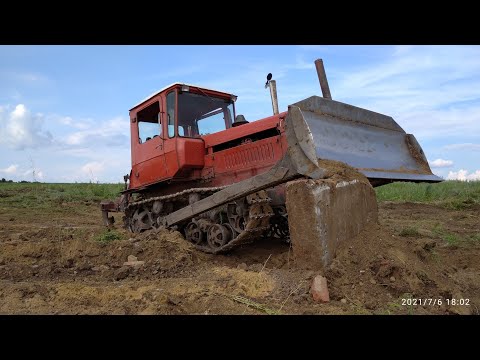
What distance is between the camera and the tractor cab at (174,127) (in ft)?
23.0

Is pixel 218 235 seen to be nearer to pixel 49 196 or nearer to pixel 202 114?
pixel 202 114

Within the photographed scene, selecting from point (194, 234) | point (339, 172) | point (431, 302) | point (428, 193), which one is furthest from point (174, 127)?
point (428, 193)

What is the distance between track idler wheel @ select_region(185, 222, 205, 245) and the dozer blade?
249 cm

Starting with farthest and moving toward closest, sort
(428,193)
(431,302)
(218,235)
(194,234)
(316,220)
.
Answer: (428,193) < (194,234) < (218,235) < (316,220) < (431,302)

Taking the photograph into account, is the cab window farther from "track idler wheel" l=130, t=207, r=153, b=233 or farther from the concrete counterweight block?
the concrete counterweight block

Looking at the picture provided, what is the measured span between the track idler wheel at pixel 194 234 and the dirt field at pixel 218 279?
0.34 meters

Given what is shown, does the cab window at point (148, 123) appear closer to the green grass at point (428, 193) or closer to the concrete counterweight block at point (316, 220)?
the concrete counterweight block at point (316, 220)

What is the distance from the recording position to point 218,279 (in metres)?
4.36

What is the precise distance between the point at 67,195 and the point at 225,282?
16.4 meters

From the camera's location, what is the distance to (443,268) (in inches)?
194

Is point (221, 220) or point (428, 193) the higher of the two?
point (428, 193)

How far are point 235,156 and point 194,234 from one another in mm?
A: 1411

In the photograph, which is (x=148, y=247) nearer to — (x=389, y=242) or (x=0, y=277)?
(x=0, y=277)

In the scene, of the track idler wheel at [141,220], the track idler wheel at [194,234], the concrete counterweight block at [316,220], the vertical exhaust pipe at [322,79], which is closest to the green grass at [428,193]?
the vertical exhaust pipe at [322,79]
